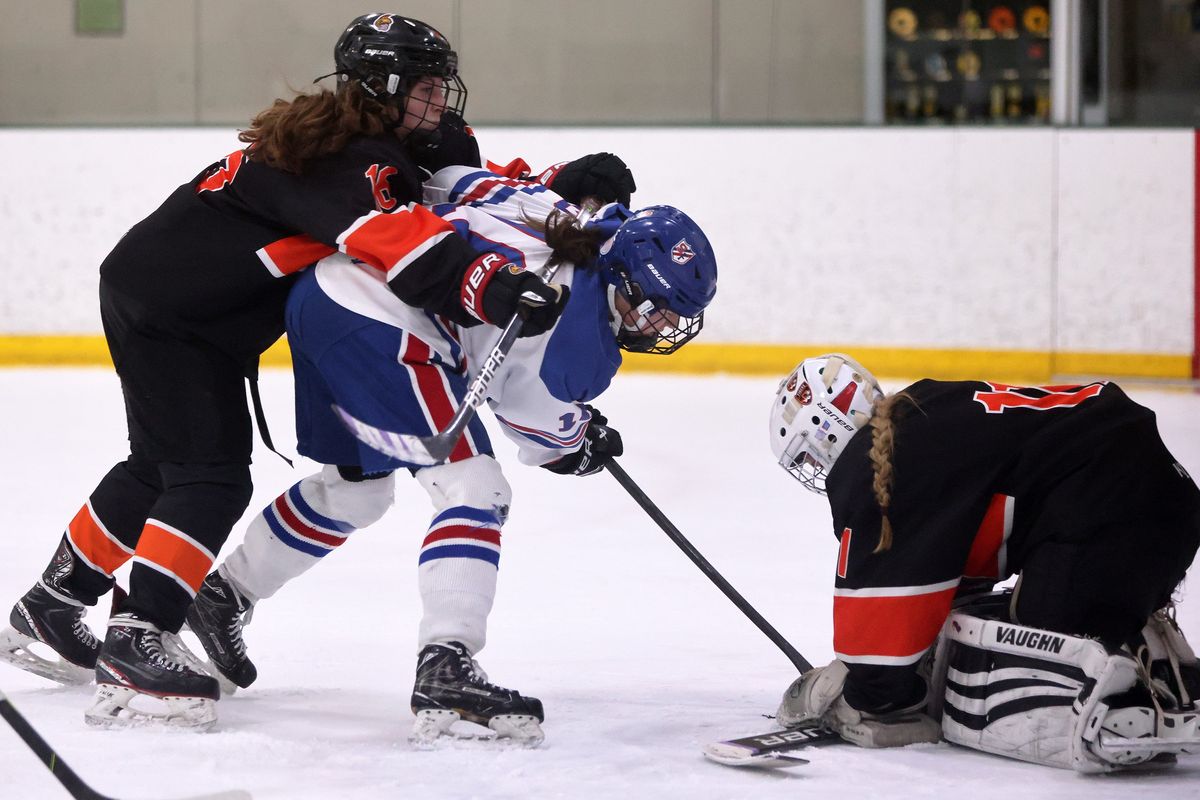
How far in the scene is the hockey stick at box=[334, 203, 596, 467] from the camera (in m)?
2.10

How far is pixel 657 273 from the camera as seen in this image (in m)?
2.14

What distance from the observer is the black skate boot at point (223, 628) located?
2.41m

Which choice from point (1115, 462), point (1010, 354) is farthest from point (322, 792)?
point (1010, 354)

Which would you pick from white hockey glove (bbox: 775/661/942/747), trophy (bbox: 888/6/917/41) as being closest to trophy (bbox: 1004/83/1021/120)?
trophy (bbox: 888/6/917/41)

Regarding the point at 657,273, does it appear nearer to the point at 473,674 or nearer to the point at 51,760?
the point at 473,674

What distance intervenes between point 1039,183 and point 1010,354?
0.71 metres

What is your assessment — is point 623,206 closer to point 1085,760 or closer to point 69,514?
point 1085,760

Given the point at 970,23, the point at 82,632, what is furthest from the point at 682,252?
the point at 970,23

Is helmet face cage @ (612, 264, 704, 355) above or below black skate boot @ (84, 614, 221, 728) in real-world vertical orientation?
above

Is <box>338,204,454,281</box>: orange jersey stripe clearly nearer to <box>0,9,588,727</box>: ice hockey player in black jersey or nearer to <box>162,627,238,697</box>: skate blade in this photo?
<box>0,9,588,727</box>: ice hockey player in black jersey

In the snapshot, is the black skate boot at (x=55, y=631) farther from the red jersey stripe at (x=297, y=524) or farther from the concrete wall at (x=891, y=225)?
the concrete wall at (x=891, y=225)

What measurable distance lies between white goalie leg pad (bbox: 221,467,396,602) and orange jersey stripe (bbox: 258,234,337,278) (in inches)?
13.4

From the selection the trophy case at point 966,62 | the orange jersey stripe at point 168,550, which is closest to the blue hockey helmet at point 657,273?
the orange jersey stripe at point 168,550

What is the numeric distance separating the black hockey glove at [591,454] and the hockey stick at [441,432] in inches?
15.8
